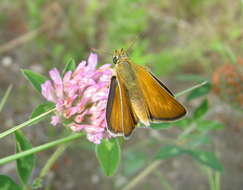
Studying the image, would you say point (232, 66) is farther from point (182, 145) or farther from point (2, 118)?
point (2, 118)

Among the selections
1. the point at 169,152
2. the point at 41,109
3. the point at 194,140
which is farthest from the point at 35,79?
the point at 194,140

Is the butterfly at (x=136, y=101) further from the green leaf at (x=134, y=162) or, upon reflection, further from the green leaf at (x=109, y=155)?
the green leaf at (x=134, y=162)

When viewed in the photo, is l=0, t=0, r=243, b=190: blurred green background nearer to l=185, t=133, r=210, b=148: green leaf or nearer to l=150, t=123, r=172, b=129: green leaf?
l=185, t=133, r=210, b=148: green leaf

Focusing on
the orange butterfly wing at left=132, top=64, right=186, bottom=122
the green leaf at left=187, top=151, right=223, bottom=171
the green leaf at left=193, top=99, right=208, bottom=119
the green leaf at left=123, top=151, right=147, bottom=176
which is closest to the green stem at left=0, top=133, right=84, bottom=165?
the orange butterfly wing at left=132, top=64, right=186, bottom=122

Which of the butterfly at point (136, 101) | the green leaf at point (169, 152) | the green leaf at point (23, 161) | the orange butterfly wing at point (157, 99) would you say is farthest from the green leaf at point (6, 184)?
the green leaf at point (169, 152)

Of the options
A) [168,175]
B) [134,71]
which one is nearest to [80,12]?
[168,175]
